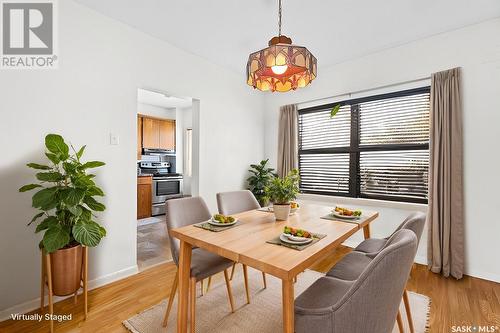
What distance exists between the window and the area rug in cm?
142

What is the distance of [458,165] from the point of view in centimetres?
253

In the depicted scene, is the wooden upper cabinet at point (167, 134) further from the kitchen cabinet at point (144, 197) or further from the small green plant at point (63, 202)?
the small green plant at point (63, 202)

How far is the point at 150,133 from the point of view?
18.4ft

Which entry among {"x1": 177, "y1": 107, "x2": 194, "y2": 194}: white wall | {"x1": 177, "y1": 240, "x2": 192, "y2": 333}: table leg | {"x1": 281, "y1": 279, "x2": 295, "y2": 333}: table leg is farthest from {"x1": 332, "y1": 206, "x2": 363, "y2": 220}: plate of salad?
{"x1": 177, "y1": 107, "x2": 194, "y2": 194}: white wall

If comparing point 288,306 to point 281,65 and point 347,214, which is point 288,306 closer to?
point 347,214

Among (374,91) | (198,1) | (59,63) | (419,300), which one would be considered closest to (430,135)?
(374,91)

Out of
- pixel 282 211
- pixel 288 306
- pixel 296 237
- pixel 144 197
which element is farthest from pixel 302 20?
pixel 144 197

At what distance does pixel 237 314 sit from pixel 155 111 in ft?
17.3

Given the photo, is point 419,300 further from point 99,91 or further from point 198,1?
point 99,91

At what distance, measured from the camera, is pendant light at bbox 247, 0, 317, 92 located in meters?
1.46

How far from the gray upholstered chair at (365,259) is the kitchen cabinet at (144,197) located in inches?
166

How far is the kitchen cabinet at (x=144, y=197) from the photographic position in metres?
4.80

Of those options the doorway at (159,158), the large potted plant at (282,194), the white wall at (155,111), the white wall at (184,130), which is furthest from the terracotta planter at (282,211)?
the white wall at (155,111)

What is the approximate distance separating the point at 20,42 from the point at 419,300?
4.03m
